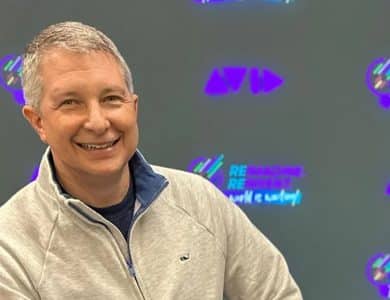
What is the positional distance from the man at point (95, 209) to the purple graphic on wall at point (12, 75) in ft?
1.40

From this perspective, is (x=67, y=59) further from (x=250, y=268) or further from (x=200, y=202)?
(x=250, y=268)

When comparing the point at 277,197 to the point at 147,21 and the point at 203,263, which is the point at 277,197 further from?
the point at 147,21

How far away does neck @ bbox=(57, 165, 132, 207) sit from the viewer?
3.34ft

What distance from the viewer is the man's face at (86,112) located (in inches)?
36.4

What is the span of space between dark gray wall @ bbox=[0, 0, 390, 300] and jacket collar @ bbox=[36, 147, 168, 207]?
0.28 meters

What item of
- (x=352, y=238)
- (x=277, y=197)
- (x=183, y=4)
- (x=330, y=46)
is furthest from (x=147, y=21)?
(x=352, y=238)

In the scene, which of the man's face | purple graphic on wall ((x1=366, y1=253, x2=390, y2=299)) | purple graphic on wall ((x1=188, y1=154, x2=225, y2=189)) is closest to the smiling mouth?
the man's face

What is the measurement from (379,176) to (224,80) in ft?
1.60

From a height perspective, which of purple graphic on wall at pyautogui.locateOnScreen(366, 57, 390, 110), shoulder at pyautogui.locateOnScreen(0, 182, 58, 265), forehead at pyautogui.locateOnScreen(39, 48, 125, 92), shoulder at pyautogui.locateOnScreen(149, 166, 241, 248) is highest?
purple graphic on wall at pyautogui.locateOnScreen(366, 57, 390, 110)

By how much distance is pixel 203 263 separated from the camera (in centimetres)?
110

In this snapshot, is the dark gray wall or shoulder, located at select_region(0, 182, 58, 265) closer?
shoulder, located at select_region(0, 182, 58, 265)

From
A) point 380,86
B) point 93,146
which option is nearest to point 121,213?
point 93,146

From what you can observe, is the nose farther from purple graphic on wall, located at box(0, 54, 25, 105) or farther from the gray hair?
purple graphic on wall, located at box(0, 54, 25, 105)

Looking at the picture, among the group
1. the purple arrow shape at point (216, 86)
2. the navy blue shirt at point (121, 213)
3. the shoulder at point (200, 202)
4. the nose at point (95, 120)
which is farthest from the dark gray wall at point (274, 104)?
the nose at point (95, 120)
